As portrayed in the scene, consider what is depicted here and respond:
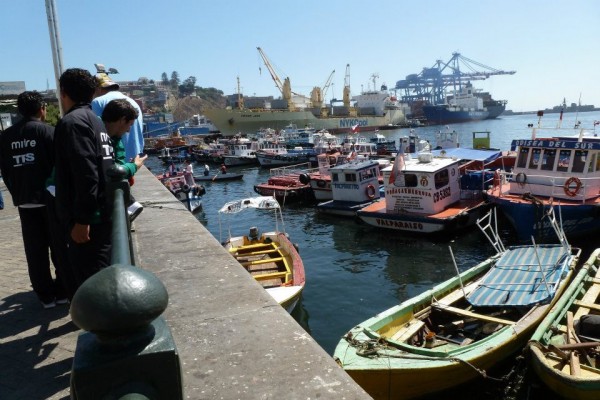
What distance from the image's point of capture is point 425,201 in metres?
17.9

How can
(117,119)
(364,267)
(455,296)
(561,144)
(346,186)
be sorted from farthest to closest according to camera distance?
(346,186), (561,144), (364,267), (455,296), (117,119)

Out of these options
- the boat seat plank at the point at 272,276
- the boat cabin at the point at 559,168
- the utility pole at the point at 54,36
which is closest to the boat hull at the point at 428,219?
the boat cabin at the point at 559,168

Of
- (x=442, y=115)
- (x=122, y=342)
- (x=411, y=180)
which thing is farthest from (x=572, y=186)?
(x=442, y=115)

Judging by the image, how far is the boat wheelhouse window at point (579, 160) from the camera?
1552 cm

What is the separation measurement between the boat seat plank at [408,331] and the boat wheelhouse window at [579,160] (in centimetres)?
1063

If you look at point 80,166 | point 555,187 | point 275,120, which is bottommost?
point 555,187

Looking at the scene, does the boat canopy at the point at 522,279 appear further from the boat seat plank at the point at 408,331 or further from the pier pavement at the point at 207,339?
the pier pavement at the point at 207,339

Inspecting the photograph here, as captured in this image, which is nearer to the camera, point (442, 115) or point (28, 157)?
point (28, 157)

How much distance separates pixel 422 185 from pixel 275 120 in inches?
2785

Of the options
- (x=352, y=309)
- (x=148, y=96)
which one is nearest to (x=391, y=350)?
(x=352, y=309)

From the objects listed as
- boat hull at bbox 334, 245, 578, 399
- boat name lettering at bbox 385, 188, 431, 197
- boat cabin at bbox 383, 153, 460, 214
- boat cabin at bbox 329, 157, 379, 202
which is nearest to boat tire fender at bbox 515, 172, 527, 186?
boat cabin at bbox 383, 153, 460, 214

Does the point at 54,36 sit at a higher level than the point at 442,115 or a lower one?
higher

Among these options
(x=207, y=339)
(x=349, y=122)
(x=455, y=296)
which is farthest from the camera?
(x=349, y=122)

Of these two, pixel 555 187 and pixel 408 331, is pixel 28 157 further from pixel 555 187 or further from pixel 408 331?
pixel 555 187
